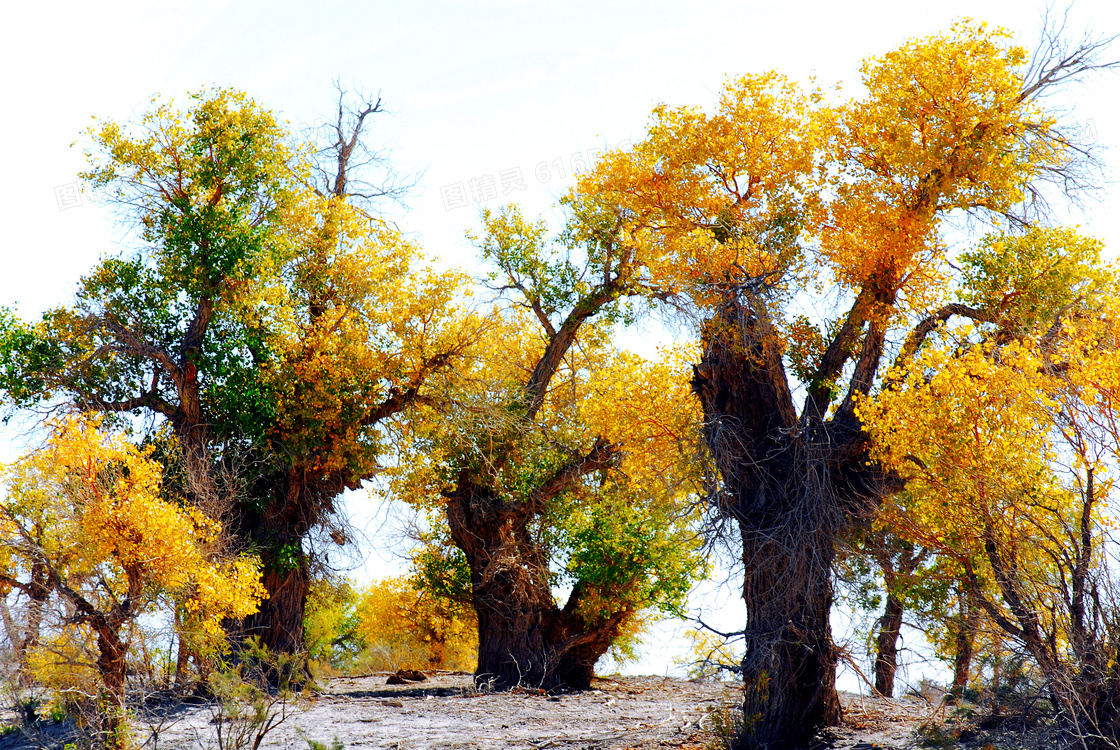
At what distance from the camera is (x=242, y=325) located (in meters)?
16.0

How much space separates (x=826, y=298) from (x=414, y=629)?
16745 mm

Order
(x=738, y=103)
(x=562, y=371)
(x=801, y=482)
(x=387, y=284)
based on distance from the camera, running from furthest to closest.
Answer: (x=562, y=371) < (x=387, y=284) < (x=738, y=103) < (x=801, y=482)

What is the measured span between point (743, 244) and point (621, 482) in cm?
700

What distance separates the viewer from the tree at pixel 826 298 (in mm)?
10539

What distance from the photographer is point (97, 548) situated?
11062mm

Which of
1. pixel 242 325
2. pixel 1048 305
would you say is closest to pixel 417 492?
pixel 242 325

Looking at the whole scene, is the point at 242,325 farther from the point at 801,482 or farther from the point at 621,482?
the point at 801,482

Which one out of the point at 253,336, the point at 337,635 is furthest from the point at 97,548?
the point at 337,635

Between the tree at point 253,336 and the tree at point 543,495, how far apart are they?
4.15ft

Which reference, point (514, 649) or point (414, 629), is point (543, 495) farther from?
point (414, 629)

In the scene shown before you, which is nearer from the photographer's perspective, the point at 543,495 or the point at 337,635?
the point at 543,495

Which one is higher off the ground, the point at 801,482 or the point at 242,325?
the point at 242,325

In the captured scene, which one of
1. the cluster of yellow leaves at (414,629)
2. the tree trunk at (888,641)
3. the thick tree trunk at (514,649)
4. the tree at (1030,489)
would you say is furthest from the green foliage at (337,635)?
the tree at (1030,489)

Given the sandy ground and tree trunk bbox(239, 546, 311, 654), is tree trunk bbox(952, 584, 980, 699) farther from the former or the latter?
tree trunk bbox(239, 546, 311, 654)
